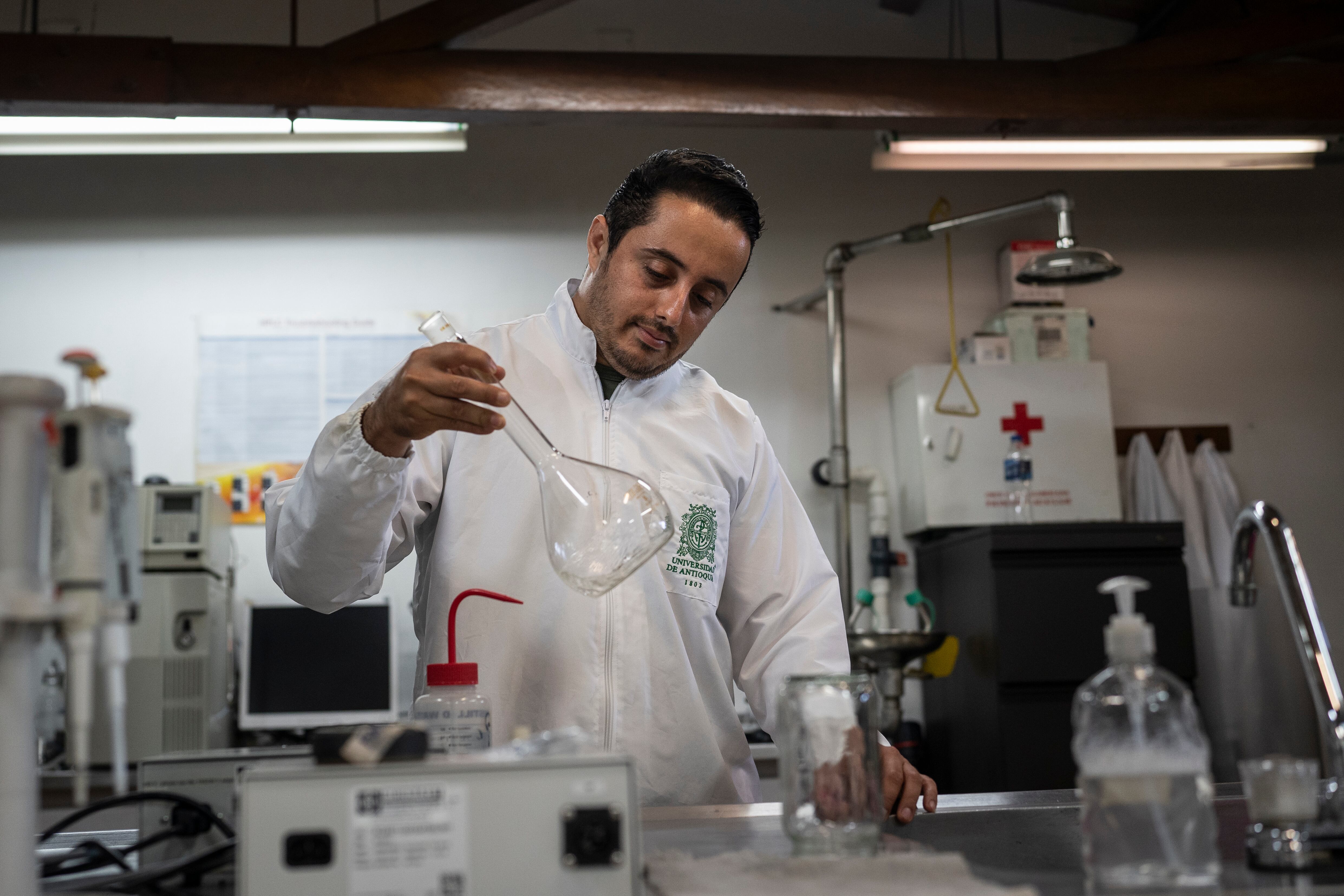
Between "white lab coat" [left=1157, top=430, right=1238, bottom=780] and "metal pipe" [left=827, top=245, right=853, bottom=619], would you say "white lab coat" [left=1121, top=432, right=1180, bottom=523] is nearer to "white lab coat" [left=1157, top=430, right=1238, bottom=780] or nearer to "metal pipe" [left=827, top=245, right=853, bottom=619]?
"white lab coat" [left=1157, top=430, right=1238, bottom=780]

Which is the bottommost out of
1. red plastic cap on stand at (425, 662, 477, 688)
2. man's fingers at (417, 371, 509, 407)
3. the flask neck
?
red plastic cap on stand at (425, 662, 477, 688)

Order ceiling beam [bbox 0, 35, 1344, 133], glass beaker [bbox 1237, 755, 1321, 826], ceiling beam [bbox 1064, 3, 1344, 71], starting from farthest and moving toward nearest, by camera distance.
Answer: ceiling beam [bbox 1064, 3, 1344, 71] < ceiling beam [bbox 0, 35, 1344, 133] < glass beaker [bbox 1237, 755, 1321, 826]

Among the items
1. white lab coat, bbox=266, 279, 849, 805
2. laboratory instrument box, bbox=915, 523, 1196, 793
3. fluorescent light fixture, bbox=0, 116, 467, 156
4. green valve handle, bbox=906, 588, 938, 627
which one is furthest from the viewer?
green valve handle, bbox=906, 588, 938, 627

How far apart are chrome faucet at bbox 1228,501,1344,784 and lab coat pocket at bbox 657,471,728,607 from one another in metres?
0.62

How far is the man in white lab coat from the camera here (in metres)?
1.38

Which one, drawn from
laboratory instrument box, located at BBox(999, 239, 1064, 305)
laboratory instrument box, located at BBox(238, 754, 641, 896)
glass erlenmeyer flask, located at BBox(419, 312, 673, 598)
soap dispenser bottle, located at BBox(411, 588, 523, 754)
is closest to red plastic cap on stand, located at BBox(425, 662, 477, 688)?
soap dispenser bottle, located at BBox(411, 588, 523, 754)

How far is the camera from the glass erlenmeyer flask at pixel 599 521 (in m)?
0.95

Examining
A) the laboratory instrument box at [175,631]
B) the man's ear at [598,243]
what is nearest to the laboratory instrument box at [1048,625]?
the man's ear at [598,243]

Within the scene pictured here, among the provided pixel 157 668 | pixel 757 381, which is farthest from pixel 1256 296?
pixel 157 668

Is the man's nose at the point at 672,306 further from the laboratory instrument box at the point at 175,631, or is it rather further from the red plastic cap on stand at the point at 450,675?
the laboratory instrument box at the point at 175,631

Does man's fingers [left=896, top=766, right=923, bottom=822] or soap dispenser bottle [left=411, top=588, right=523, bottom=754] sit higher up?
soap dispenser bottle [left=411, top=588, right=523, bottom=754]

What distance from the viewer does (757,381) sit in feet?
11.9

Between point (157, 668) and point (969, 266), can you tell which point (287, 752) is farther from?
point (969, 266)

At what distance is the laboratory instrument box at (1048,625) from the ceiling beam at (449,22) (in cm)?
177
